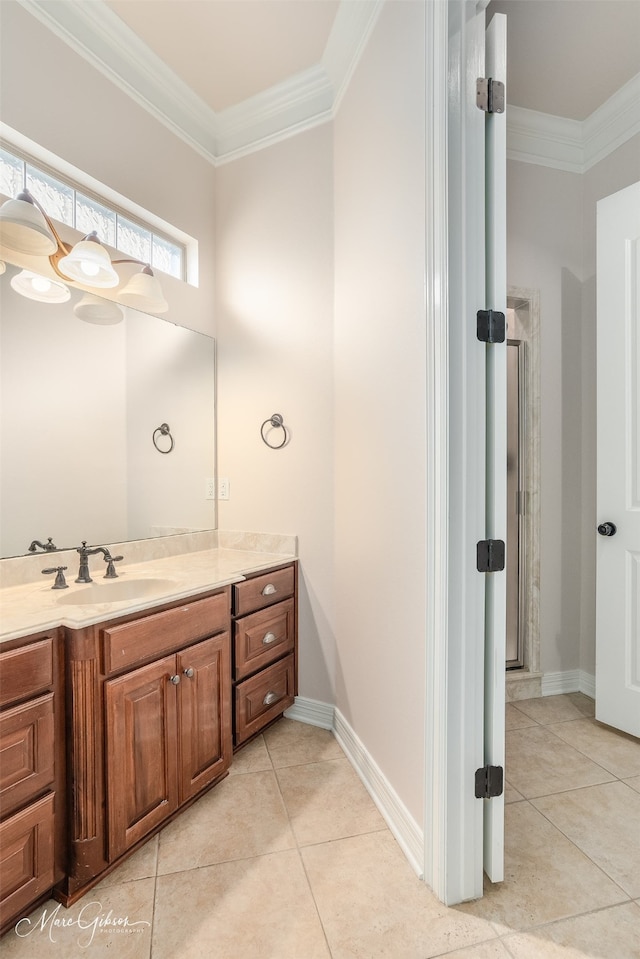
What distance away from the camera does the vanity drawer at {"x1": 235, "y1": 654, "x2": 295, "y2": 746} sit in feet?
6.61

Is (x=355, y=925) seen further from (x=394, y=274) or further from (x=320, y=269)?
(x=320, y=269)

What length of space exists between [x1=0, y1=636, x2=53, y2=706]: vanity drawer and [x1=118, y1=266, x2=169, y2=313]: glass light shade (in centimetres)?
149

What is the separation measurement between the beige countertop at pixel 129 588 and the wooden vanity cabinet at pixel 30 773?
0.06m

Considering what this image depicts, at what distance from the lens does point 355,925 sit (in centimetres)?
127

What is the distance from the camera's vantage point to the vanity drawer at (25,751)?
120cm

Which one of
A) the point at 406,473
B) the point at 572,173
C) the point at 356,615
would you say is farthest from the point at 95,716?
the point at 572,173

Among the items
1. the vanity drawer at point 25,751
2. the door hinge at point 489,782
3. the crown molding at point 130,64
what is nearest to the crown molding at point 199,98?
the crown molding at point 130,64

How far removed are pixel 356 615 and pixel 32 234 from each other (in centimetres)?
187

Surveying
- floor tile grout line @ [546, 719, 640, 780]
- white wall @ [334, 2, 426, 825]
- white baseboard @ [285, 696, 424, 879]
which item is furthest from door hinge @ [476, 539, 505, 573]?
floor tile grout line @ [546, 719, 640, 780]

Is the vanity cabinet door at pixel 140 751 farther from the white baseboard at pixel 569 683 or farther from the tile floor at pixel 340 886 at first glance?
the white baseboard at pixel 569 683

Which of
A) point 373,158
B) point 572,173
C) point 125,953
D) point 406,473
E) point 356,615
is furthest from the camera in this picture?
point 572,173

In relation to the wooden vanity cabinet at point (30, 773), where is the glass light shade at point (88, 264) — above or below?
above

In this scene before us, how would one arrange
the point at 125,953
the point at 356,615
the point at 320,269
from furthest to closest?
the point at 320,269
the point at 356,615
the point at 125,953

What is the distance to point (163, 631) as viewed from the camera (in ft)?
5.24
